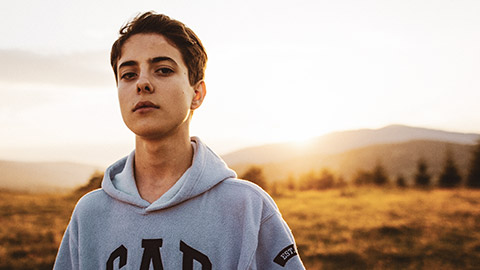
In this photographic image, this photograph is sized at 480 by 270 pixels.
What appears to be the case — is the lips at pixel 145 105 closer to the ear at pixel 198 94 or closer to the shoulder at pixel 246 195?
the ear at pixel 198 94

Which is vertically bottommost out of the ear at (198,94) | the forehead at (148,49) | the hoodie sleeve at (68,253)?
the hoodie sleeve at (68,253)

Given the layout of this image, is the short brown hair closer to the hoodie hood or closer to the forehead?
the forehead

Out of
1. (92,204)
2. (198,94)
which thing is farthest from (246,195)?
(92,204)

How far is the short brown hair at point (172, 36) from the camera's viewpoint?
299 centimetres

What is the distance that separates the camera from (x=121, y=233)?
288cm

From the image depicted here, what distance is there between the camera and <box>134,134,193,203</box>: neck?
294 cm

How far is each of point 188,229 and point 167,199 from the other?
0.25m

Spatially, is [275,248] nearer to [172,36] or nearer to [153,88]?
[153,88]

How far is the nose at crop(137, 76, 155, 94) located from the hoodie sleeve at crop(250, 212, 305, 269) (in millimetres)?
1159

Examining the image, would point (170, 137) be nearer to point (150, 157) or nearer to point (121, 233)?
point (150, 157)

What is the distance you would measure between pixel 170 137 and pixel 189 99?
30cm

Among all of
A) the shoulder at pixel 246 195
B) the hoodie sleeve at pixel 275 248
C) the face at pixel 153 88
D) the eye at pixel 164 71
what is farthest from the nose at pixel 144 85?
the hoodie sleeve at pixel 275 248

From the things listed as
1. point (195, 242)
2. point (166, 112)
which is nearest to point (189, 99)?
point (166, 112)

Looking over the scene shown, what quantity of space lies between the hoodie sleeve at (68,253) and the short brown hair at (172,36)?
1.20m
